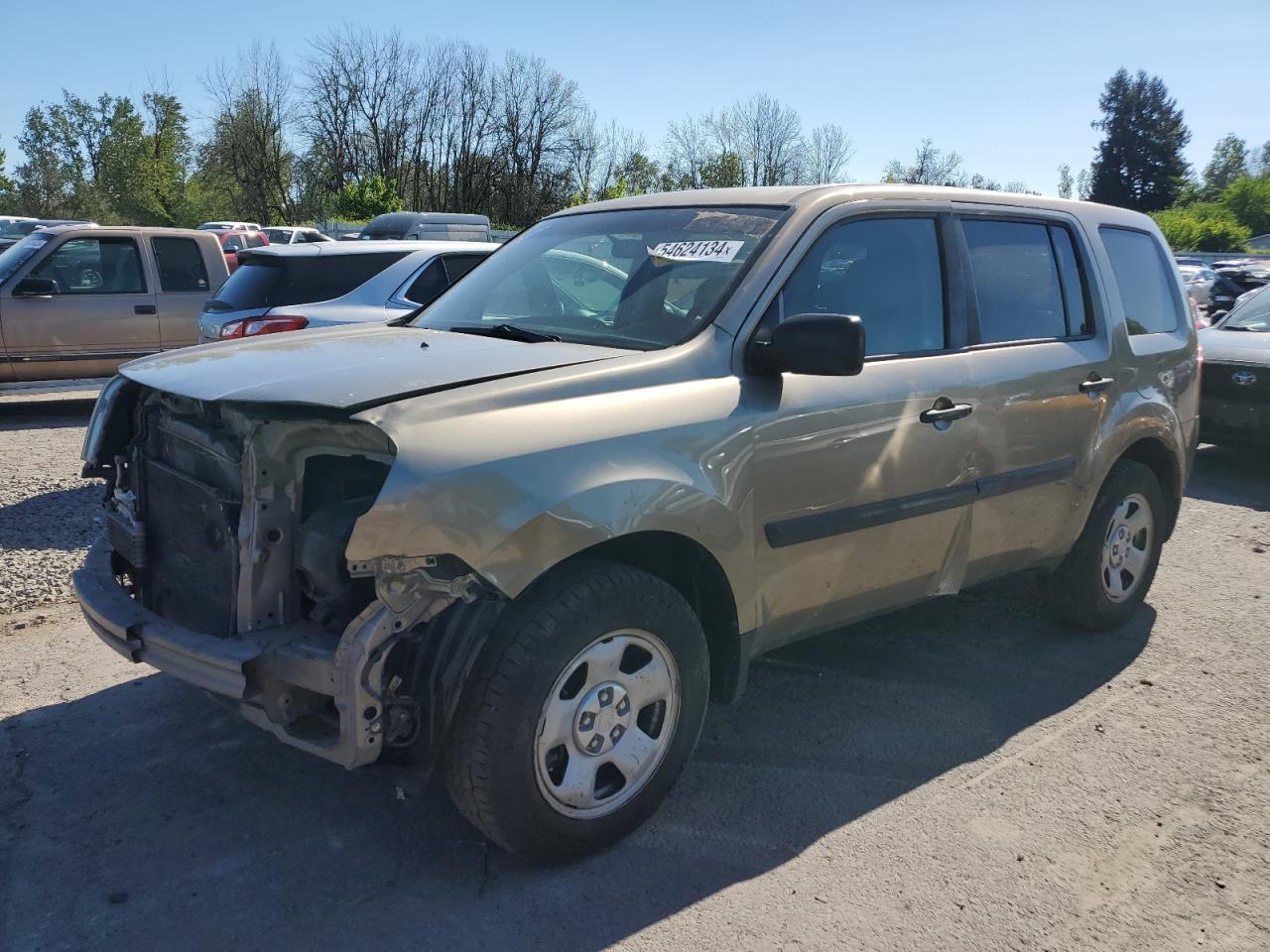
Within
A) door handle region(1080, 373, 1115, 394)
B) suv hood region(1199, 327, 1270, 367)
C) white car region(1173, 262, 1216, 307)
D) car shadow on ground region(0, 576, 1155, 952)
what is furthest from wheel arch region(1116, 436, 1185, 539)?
white car region(1173, 262, 1216, 307)

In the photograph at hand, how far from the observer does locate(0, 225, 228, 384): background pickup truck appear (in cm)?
1068

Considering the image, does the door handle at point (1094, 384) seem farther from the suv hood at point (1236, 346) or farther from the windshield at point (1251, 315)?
the windshield at point (1251, 315)

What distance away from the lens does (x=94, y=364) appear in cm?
1102

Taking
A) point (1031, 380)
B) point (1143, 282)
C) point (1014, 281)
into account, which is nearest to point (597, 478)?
point (1031, 380)

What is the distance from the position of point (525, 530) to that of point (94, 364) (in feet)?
32.8

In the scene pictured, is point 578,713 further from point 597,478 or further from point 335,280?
point 335,280

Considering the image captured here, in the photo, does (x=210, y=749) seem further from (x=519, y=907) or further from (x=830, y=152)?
(x=830, y=152)

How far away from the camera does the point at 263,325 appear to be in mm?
7660

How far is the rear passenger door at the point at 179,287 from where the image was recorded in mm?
11406

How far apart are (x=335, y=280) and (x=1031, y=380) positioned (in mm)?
5755

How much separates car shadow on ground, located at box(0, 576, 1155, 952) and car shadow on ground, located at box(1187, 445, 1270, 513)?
180 inches

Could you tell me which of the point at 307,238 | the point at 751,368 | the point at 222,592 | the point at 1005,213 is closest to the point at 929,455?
the point at 751,368

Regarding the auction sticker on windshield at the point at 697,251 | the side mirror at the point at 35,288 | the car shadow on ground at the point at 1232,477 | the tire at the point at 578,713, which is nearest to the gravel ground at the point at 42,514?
the side mirror at the point at 35,288

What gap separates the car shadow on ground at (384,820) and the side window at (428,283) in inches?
168
